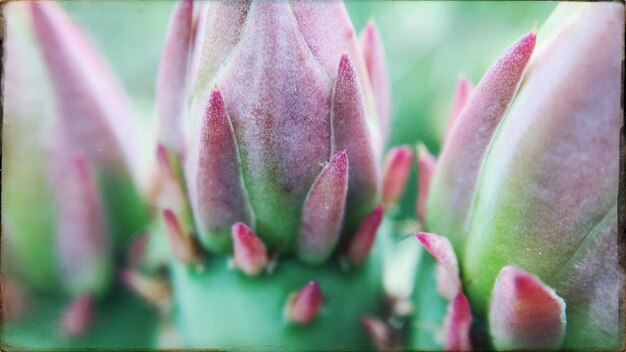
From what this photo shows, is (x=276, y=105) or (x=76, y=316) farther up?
(x=276, y=105)

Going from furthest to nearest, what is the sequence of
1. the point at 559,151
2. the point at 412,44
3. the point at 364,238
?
the point at 412,44
the point at 364,238
the point at 559,151

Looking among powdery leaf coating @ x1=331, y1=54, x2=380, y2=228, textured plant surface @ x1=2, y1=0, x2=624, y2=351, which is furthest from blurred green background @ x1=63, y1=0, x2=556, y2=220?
powdery leaf coating @ x1=331, y1=54, x2=380, y2=228

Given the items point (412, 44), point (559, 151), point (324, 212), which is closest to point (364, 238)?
point (324, 212)

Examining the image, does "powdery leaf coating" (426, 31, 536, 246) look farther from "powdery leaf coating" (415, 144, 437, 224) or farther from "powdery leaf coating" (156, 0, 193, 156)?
"powdery leaf coating" (156, 0, 193, 156)

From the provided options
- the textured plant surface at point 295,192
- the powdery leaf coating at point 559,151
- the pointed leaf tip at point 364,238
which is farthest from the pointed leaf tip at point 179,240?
the powdery leaf coating at point 559,151

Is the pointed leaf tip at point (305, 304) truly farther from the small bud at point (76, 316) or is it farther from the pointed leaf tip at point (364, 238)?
the small bud at point (76, 316)

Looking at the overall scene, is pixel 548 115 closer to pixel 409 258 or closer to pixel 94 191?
Answer: pixel 409 258

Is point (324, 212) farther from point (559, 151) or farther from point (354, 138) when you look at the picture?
point (559, 151)
